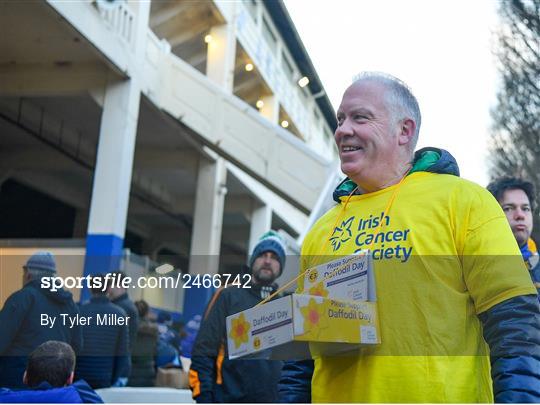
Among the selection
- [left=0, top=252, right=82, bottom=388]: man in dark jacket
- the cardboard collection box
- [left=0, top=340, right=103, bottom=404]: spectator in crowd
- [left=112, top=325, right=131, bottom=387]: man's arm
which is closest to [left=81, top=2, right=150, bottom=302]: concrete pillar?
[left=112, top=325, right=131, bottom=387]: man's arm

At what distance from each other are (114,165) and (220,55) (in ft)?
18.5

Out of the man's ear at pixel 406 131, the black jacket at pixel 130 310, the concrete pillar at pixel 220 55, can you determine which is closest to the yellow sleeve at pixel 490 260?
the man's ear at pixel 406 131

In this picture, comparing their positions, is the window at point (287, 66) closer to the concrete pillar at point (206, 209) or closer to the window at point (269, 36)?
the window at point (269, 36)

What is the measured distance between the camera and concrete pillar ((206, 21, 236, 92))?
48.4ft

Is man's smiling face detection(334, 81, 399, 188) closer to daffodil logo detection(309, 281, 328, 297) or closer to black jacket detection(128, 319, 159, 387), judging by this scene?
daffodil logo detection(309, 281, 328, 297)

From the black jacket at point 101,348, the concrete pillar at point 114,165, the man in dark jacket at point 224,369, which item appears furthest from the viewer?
the concrete pillar at point 114,165

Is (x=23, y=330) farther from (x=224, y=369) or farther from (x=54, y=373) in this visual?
(x=224, y=369)

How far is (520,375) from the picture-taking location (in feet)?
3.85

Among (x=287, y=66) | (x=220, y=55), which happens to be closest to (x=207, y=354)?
(x=220, y=55)

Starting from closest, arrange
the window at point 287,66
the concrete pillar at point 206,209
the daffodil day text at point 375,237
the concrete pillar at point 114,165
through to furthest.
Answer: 1. the daffodil day text at point 375,237
2. the concrete pillar at point 114,165
3. the concrete pillar at point 206,209
4. the window at point 287,66

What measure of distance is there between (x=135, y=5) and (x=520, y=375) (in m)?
10.2

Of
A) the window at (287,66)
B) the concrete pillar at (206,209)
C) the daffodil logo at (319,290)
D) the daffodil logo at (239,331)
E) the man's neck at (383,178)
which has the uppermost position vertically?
the window at (287,66)

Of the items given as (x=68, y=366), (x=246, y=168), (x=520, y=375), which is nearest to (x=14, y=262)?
(x=246, y=168)

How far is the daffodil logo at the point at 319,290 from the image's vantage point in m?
1.38
